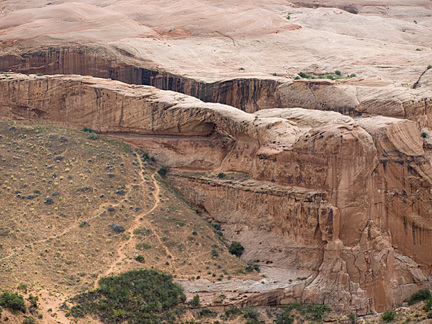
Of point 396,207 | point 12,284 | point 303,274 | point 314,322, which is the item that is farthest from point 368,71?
point 12,284

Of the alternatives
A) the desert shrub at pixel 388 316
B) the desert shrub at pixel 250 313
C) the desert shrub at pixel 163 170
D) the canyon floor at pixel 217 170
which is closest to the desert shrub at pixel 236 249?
the canyon floor at pixel 217 170

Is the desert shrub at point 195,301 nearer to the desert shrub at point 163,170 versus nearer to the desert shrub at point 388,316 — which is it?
the desert shrub at point 388,316

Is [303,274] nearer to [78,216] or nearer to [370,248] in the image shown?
[370,248]

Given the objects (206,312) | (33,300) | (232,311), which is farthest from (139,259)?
(33,300)

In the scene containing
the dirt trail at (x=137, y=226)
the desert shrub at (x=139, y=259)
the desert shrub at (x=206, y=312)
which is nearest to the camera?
the desert shrub at (x=206, y=312)

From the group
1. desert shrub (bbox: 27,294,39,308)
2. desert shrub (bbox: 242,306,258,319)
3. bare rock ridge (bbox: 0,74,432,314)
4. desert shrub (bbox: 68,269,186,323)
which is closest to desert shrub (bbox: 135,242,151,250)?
desert shrub (bbox: 68,269,186,323)

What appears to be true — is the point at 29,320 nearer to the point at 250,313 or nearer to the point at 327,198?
the point at 250,313
